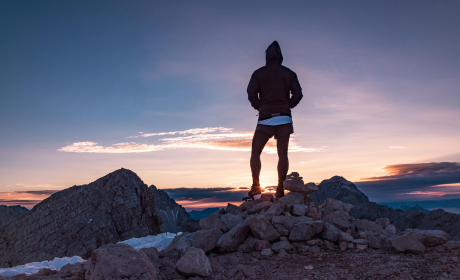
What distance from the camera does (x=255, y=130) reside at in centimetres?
787

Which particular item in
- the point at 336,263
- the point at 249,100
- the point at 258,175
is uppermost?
the point at 249,100

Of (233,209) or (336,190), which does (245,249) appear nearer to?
(233,209)

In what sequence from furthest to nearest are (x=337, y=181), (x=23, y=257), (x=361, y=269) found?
(x=337, y=181) < (x=23, y=257) < (x=361, y=269)

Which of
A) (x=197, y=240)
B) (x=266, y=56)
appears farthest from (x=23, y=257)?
(x=266, y=56)

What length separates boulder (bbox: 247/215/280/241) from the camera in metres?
5.79

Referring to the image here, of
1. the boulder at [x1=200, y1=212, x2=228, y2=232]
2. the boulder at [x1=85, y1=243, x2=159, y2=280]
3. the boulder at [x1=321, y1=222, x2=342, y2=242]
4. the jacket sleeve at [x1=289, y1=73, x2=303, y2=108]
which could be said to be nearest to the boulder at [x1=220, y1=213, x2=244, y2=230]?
the boulder at [x1=200, y1=212, x2=228, y2=232]

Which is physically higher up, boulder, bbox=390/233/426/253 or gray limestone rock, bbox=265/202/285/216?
gray limestone rock, bbox=265/202/285/216

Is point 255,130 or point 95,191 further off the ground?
point 255,130

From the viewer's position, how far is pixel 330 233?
231 inches

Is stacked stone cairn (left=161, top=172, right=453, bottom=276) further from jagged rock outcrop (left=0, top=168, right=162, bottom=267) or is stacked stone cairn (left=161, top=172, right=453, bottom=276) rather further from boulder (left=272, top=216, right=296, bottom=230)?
jagged rock outcrop (left=0, top=168, right=162, bottom=267)

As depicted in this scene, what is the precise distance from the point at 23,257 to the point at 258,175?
12.5 metres

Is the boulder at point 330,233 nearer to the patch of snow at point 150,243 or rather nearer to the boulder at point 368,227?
the boulder at point 368,227

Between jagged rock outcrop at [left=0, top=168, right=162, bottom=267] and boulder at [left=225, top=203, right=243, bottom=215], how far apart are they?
793 cm

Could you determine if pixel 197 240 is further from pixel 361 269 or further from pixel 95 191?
pixel 95 191
